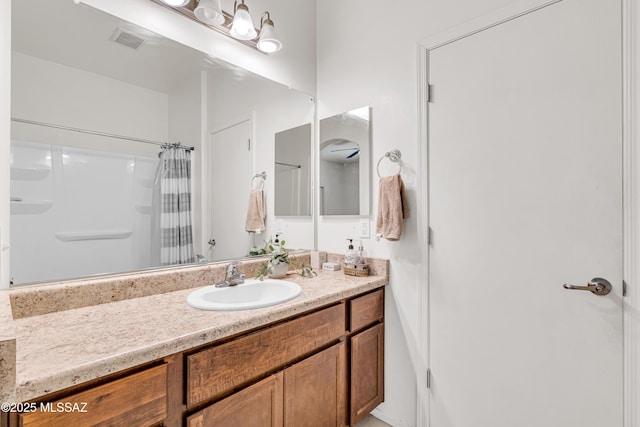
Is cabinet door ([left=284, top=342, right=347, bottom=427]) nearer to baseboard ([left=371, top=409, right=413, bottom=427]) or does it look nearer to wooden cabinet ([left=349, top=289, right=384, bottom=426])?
wooden cabinet ([left=349, top=289, right=384, bottom=426])

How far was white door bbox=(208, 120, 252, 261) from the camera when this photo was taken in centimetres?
169

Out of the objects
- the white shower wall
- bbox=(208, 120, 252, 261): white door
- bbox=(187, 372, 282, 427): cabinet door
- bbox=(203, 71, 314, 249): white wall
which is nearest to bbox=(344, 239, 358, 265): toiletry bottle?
bbox=(203, 71, 314, 249): white wall

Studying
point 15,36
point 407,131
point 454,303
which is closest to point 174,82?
point 15,36

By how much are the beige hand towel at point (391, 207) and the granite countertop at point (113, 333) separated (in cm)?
51

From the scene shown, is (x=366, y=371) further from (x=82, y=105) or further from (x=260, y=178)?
(x=82, y=105)

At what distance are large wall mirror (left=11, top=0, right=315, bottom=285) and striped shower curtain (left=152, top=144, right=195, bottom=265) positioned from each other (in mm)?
33

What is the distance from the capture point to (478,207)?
148cm

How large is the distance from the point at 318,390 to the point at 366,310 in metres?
0.48

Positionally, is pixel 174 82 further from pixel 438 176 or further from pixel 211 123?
pixel 438 176

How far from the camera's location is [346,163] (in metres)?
2.04

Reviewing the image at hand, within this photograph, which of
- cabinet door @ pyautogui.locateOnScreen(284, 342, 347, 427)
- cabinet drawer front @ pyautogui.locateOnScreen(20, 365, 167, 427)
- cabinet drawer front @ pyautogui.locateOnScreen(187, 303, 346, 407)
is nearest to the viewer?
cabinet drawer front @ pyautogui.locateOnScreen(20, 365, 167, 427)

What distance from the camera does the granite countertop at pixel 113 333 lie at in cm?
71

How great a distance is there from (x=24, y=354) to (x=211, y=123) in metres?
1.24

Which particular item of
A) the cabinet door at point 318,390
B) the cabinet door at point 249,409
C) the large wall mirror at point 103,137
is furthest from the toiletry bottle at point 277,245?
the cabinet door at point 249,409
